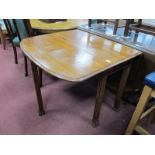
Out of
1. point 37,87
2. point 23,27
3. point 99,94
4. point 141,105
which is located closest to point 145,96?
point 141,105

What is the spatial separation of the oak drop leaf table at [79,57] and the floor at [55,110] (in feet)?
0.44

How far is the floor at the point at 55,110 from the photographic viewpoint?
1523 mm

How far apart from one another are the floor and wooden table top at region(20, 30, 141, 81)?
0.73 m

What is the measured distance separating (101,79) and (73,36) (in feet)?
2.30

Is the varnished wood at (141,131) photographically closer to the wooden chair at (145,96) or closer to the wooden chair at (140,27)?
the wooden chair at (145,96)

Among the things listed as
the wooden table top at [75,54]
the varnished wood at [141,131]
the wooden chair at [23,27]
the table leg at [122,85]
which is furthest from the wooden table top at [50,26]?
the varnished wood at [141,131]

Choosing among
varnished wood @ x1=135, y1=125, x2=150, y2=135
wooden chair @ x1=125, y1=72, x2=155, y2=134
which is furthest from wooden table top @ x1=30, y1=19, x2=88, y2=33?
varnished wood @ x1=135, y1=125, x2=150, y2=135

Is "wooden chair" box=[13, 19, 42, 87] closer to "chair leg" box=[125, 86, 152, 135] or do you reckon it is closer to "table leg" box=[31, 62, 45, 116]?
"table leg" box=[31, 62, 45, 116]

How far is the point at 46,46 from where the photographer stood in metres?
1.36

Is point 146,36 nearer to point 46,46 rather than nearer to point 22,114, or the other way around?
point 46,46

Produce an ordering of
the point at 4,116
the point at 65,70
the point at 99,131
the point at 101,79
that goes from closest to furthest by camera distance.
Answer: the point at 65,70 → the point at 101,79 → the point at 99,131 → the point at 4,116

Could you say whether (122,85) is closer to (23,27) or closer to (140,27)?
(140,27)

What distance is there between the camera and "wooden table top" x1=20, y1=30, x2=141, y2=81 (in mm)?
1034
